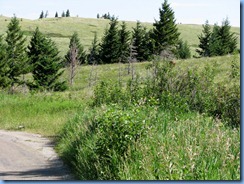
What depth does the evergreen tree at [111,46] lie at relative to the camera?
168ft

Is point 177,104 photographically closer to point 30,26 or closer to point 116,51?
point 116,51

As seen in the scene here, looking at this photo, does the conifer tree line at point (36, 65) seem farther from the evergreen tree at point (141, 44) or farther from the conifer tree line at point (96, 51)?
the evergreen tree at point (141, 44)

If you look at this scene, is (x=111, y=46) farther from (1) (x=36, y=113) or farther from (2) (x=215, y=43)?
(1) (x=36, y=113)

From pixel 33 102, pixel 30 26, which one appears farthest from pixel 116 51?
pixel 30 26

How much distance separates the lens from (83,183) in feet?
18.1

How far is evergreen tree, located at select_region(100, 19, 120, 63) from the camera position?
5131 centimetres

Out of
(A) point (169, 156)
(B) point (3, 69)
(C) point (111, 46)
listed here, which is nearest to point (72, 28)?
(C) point (111, 46)

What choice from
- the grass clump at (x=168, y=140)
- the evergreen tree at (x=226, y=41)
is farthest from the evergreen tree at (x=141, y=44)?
the grass clump at (x=168, y=140)

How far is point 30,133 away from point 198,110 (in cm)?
517

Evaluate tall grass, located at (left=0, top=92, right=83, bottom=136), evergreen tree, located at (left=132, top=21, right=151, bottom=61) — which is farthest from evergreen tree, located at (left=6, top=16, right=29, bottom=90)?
tall grass, located at (left=0, top=92, right=83, bottom=136)

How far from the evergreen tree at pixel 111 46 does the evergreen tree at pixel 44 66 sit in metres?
9.50

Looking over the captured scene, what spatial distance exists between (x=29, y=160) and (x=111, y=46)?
43.7 m

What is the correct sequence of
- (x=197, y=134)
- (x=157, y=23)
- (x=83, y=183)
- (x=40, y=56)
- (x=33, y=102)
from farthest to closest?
(x=157, y=23)
(x=40, y=56)
(x=33, y=102)
(x=197, y=134)
(x=83, y=183)

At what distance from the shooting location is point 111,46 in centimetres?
5197
